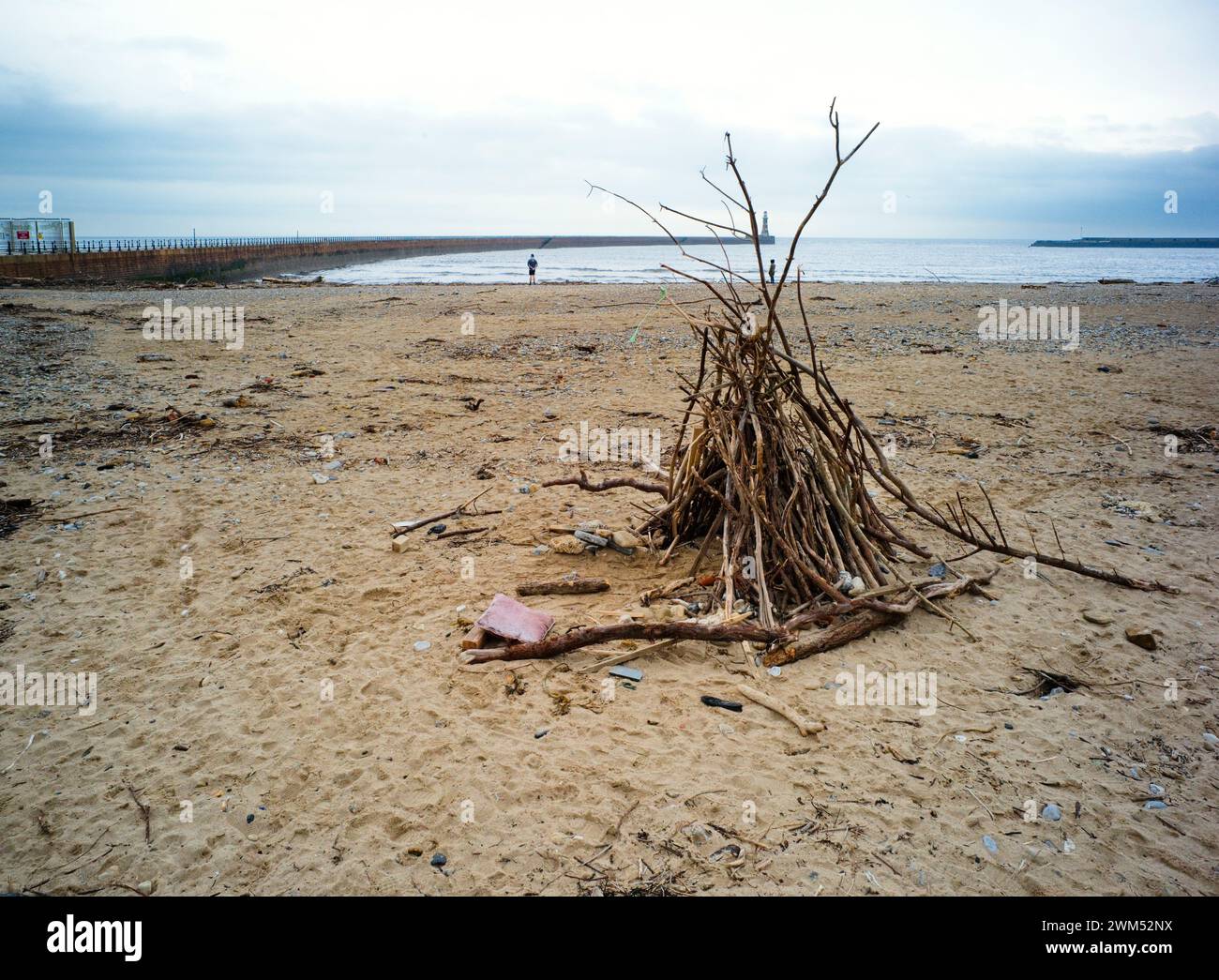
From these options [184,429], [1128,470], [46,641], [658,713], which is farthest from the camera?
[184,429]

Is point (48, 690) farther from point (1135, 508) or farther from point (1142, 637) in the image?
point (1135, 508)

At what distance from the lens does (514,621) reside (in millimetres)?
3750

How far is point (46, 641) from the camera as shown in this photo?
3.69 metres

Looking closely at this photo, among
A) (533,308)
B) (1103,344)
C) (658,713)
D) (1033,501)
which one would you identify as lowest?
(658,713)

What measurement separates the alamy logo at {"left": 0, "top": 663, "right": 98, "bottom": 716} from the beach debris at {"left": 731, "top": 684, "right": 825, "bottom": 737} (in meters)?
2.91

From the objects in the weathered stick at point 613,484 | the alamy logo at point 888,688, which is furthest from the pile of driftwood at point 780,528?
the weathered stick at point 613,484

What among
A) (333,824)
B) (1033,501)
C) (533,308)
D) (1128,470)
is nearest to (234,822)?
(333,824)

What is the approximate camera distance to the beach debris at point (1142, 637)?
11.8 feet

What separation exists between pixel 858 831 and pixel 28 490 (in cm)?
637

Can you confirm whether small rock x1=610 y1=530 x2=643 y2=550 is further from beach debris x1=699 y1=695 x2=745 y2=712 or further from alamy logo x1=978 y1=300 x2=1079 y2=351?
alamy logo x1=978 y1=300 x2=1079 y2=351

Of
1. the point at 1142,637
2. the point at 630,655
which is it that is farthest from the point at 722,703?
the point at 1142,637

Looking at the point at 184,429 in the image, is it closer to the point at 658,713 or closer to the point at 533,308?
the point at 658,713

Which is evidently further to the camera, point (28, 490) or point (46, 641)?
point (28, 490)

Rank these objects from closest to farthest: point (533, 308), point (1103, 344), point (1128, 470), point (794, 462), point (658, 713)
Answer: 1. point (658, 713)
2. point (794, 462)
3. point (1128, 470)
4. point (1103, 344)
5. point (533, 308)
